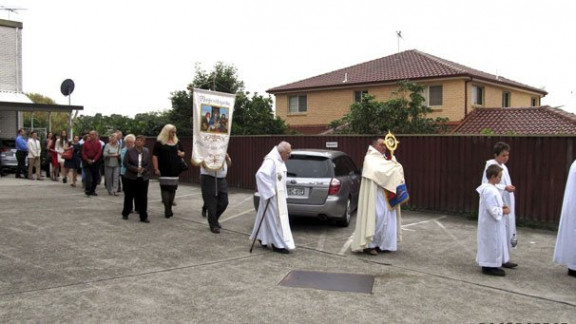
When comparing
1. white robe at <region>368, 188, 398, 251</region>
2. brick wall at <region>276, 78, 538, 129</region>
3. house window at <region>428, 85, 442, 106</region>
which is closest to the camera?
white robe at <region>368, 188, 398, 251</region>

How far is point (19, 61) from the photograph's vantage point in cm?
2570

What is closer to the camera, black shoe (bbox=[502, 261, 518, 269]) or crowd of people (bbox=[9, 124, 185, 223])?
black shoe (bbox=[502, 261, 518, 269])

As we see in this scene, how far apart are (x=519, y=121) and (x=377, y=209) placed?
703 inches

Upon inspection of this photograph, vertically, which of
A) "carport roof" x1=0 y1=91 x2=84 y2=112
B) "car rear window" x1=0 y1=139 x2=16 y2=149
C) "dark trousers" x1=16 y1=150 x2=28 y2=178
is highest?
"carport roof" x1=0 y1=91 x2=84 y2=112

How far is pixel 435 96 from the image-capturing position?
2655 cm

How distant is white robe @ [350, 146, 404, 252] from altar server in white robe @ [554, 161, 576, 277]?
2.25m

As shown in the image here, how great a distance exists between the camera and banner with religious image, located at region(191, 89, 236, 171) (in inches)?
359

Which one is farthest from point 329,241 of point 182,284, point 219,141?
point 182,284

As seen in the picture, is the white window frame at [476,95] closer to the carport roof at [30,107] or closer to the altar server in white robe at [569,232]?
the carport roof at [30,107]

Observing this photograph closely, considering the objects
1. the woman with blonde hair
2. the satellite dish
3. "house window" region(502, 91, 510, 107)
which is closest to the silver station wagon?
the woman with blonde hair

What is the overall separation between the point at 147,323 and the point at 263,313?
43.1 inches

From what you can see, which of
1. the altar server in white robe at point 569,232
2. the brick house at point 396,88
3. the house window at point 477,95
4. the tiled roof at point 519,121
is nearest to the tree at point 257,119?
the brick house at point 396,88

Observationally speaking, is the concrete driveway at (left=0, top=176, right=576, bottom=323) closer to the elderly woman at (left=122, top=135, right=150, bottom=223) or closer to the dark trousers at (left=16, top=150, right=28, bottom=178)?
the elderly woman at (left=122, top=135, right=150, bottom=223)

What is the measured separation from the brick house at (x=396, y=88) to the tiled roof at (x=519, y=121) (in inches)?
42.2
